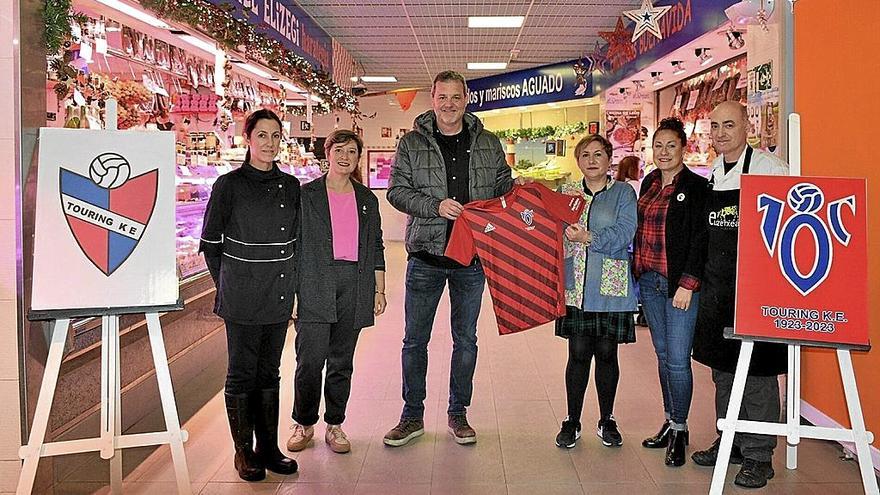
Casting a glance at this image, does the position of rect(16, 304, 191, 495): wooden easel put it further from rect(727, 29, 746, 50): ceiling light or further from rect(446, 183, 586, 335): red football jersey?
rect(727, 29, 746, 50): ceiling light

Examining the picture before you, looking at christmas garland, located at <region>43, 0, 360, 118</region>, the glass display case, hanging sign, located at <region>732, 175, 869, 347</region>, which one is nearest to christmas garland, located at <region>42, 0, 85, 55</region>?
christmas garland, located at <region>43, 0, 360, 118</region>

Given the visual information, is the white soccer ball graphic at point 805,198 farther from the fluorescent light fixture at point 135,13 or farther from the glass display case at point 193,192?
the fluorescent light fixture at point 135,13

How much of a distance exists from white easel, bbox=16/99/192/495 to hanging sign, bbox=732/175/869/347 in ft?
7.32

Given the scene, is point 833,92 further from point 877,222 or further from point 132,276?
point 132,276

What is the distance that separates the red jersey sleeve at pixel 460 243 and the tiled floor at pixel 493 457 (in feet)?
3.29

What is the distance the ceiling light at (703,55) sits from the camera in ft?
25.0

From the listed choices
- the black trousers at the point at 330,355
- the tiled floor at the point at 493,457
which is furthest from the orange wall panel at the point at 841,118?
the black trousers at the point at 330,355

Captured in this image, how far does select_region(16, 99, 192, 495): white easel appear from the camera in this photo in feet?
9.02

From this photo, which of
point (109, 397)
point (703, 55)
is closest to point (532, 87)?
point (703, 55)

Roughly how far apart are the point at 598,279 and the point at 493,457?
1036 mm

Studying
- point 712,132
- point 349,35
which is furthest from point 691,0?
point 349,35

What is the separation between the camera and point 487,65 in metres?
14.1

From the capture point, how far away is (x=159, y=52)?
5934mm

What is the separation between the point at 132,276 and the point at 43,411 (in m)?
0.55
